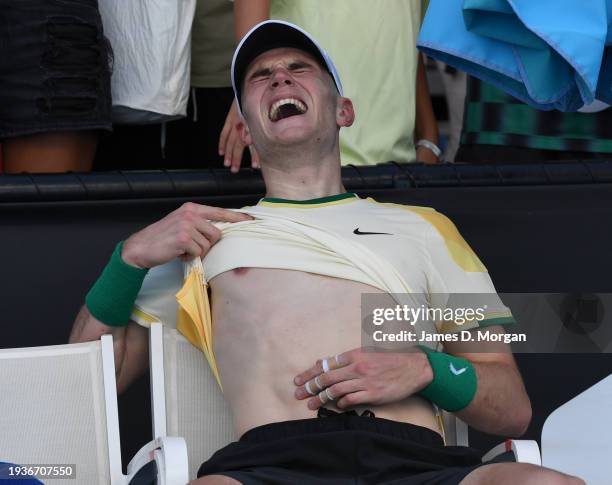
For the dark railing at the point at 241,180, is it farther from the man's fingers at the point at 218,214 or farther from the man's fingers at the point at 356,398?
the man's fingers at the point at 356,398

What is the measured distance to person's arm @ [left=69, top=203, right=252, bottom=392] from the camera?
3186 mm

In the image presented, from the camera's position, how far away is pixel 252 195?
3857 mm

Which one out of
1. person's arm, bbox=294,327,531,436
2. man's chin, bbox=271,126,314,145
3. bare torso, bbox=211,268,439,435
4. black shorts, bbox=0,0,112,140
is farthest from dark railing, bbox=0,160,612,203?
person's arm, bbox=294,327,531,436

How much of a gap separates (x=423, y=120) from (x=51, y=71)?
1.34 m

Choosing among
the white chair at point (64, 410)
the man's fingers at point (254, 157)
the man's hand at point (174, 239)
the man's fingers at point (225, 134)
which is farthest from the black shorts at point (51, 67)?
the white chair at point (64, 410)

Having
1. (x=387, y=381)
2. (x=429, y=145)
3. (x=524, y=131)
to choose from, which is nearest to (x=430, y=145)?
(x=429, y=145)

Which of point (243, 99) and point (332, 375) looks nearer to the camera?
point (332, 375)

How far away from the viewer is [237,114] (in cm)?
372

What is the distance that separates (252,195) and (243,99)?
378 millimetres

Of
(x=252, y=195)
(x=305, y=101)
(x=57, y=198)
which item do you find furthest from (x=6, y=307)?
(x=305, y=101)

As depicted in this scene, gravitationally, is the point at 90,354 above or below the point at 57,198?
below

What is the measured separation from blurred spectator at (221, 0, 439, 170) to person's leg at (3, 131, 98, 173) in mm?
669

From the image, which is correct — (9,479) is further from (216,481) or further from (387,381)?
(387,381)

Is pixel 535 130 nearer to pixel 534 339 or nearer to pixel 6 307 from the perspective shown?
pixel 534 339
